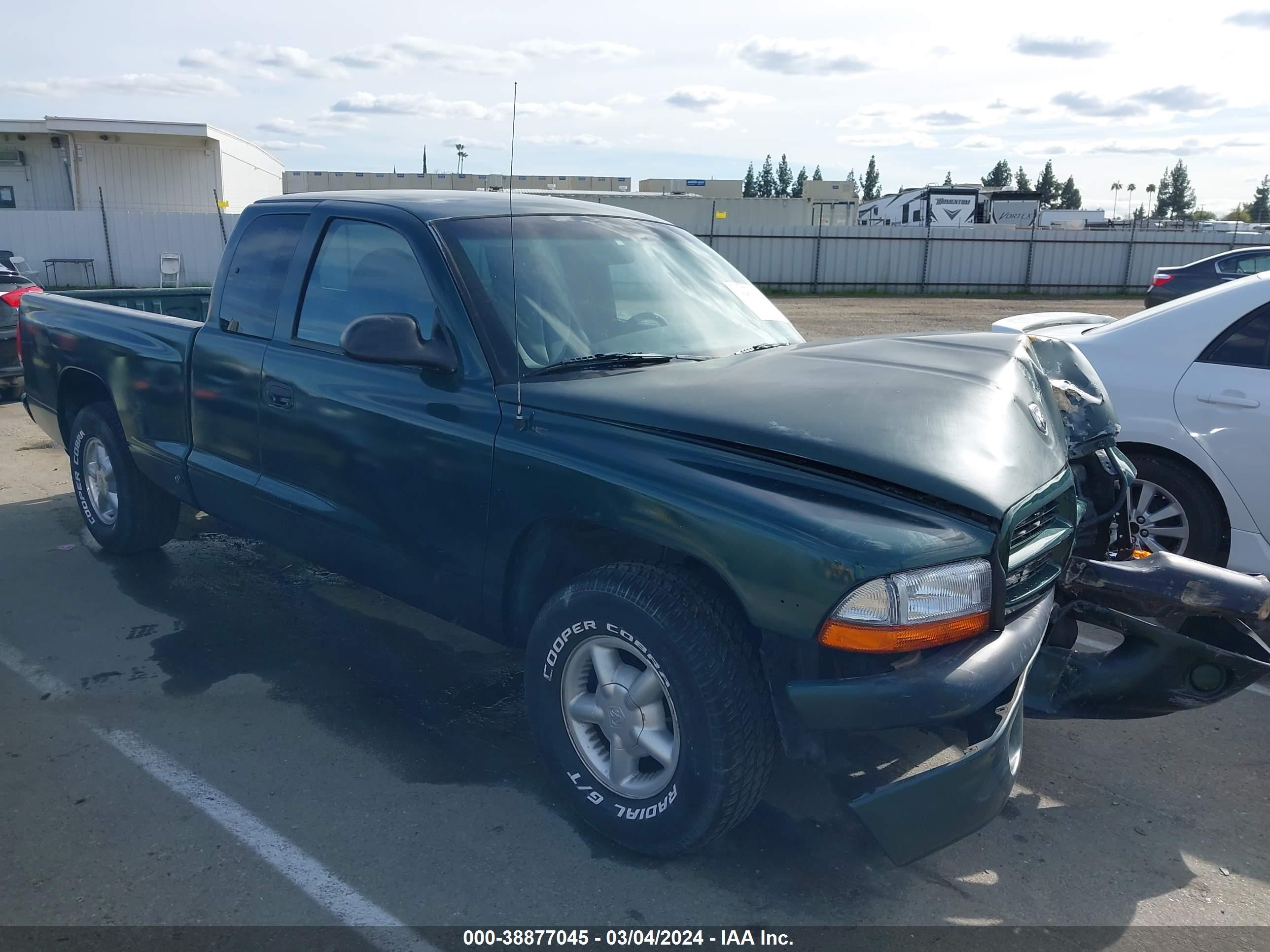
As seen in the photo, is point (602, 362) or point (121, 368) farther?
point (121, 368)

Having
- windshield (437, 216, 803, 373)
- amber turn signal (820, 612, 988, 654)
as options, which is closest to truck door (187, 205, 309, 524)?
windshield (437, 216, 803, 373)

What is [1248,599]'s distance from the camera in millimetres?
3129

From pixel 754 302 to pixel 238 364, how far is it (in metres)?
2.23

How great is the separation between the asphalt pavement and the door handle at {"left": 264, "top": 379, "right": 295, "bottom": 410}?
116 centimetres

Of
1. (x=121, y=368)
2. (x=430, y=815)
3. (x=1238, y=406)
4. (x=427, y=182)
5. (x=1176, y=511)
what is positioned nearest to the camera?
(x=430, y=815)

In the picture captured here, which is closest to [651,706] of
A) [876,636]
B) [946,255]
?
[876,636]

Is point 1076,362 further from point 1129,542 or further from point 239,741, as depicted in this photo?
point 239,741

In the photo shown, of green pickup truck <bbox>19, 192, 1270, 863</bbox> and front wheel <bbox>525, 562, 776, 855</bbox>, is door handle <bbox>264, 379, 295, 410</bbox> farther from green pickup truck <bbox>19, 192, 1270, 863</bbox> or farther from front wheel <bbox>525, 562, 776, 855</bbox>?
front wheel <bbox>525, 562, 776, 855</bbox>

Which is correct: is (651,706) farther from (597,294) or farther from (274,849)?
(597,294)

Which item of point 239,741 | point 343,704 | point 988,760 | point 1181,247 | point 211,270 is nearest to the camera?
point 988,760

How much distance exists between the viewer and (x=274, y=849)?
306 centimetres

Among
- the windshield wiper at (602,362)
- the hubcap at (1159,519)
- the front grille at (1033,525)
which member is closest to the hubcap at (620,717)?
the windshield wiper at (602,362)

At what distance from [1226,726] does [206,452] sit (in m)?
4.49

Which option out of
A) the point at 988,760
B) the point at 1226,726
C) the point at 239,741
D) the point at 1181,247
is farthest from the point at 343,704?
the point at 1181,247
